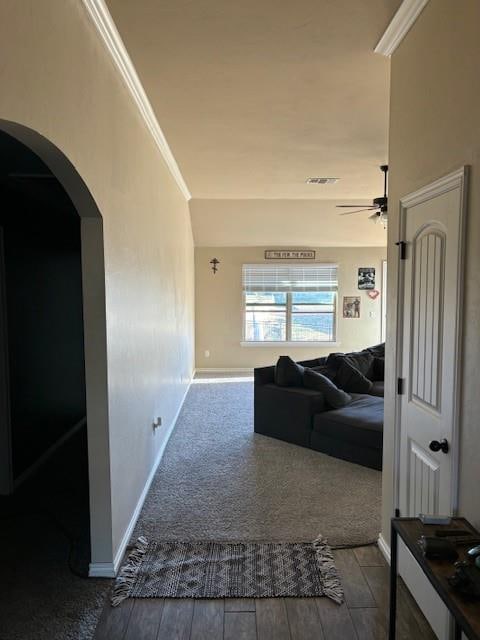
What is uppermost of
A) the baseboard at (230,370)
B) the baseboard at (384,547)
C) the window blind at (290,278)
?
the window blind at (290,278)

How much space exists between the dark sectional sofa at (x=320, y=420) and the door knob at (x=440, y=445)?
7.17ft

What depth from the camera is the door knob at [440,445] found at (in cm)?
195

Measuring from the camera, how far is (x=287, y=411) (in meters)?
4.86

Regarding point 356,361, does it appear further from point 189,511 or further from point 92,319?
point 92,319

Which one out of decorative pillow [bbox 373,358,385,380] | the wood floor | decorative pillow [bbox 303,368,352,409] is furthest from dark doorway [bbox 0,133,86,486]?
decorative pillow [bbox 373,358,385,380]

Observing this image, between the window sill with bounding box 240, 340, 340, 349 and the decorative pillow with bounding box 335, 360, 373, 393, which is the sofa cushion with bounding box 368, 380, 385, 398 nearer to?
the decorative pillow with bounding box 335, 360, 373, 393

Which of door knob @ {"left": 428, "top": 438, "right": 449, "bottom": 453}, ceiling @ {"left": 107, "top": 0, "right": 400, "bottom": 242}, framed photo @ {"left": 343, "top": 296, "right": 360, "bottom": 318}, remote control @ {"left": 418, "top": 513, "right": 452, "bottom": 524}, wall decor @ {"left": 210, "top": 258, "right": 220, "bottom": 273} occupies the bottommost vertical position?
remote control @ {"left": 418, "top": 513, "right": 452, "bottom": 524}

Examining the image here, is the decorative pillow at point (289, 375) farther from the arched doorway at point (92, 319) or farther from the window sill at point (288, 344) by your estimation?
the window sill at point (288, 344)

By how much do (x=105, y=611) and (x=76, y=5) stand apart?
9.37ft

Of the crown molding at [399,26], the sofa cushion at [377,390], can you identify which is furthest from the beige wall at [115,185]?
the sofa cushion at [377,390]

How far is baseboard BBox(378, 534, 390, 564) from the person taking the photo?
267 centimetres

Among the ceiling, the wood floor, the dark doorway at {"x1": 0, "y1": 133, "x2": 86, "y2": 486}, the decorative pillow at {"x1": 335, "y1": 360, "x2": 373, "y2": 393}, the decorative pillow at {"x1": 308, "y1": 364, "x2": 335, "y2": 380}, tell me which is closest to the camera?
the wood floor

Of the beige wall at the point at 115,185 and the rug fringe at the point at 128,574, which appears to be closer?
the beige wall at the point at 115,185

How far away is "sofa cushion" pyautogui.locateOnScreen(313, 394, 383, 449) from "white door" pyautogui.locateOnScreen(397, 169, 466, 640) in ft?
5.63
